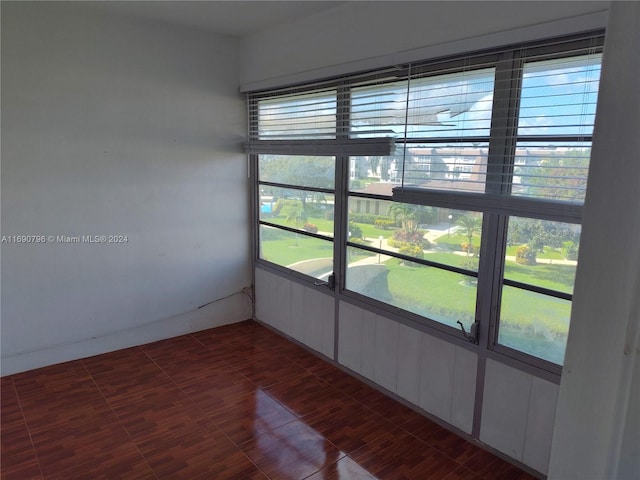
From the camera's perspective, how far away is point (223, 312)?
14.6 feet

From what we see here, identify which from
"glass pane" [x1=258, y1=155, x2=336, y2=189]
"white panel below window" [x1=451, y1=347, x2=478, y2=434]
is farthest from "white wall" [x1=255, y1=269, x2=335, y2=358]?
"white panel below window" [x1=451, y1=347, x2=478, y2=434]

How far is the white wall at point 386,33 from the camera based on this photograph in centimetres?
215

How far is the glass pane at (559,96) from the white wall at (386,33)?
0.16 meters

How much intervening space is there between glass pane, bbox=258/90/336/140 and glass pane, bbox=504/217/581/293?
1552mm

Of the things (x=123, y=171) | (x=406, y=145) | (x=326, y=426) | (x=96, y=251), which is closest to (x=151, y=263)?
(x=96, y=251)

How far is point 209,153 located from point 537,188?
2.86 metres

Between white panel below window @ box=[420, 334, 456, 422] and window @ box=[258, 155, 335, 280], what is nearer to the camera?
Result: white panel below window @ box=[420, 334, 456, 422]

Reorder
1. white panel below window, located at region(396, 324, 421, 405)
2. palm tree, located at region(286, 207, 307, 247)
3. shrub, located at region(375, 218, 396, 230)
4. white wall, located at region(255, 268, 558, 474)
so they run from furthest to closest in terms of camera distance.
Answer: palm tree, located at region(286, 207, 307, 247) < shrub, located at region(375, 218, 396, 230) < white panel below window, located at region(396, 324, 421, 405) < white wall, located at region(255, 268, 558, 474)

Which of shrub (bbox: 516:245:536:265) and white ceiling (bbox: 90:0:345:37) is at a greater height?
white ceiling (bbox: 90:0:345:37)

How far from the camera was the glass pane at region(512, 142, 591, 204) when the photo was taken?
206 centimetres

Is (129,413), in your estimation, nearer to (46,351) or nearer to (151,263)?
(46,351)

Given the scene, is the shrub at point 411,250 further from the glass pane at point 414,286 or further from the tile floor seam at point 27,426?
the tile floor seam at point 27,426

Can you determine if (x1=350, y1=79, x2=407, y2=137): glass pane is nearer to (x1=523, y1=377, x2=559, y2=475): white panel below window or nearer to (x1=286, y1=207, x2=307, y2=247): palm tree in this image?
(x1=286, y1=207, x2=307, y2=247): palm tree

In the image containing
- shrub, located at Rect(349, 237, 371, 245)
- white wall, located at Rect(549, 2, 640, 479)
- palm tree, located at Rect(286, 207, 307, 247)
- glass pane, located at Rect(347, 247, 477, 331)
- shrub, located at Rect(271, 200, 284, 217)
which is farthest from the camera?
shrub, located at Rect(271, 200, 284, 217)
